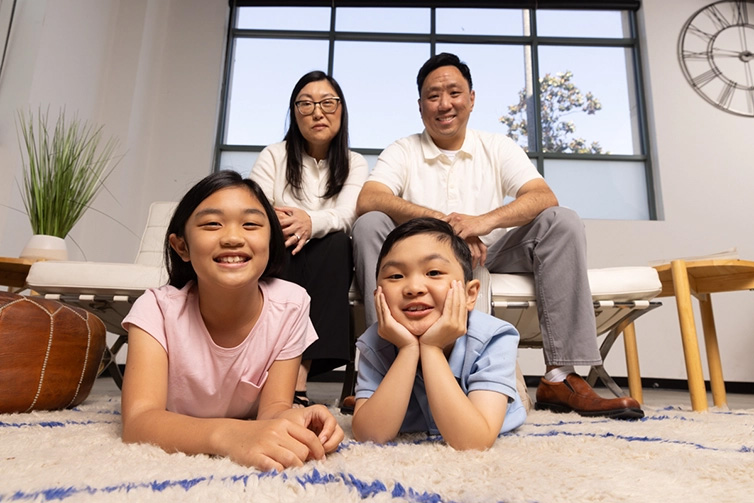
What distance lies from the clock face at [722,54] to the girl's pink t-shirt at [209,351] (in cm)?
406

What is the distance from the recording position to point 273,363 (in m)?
1.02

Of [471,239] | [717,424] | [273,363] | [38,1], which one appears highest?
[38,1]

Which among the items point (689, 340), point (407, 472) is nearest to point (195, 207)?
Result: point (407, 472)

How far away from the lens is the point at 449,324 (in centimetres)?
83

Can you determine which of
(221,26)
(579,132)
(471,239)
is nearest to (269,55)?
(221,26)

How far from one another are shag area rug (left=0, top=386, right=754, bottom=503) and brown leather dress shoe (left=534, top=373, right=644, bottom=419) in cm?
29

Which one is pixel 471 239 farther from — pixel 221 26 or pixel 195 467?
pixel 221 26

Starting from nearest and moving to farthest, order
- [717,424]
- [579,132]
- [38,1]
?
1. [717,424]
2. [38,1]
3. [579,132]

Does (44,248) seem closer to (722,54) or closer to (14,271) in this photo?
(14,271)

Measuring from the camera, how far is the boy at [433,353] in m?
0.80

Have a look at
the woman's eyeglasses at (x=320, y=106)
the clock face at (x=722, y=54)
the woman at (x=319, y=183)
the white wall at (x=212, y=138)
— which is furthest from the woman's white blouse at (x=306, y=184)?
the clock face at (x=722, y=54)

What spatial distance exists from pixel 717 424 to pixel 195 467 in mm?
1174

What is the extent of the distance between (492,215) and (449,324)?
75cm

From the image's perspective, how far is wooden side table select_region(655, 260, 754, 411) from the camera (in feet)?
5.42
